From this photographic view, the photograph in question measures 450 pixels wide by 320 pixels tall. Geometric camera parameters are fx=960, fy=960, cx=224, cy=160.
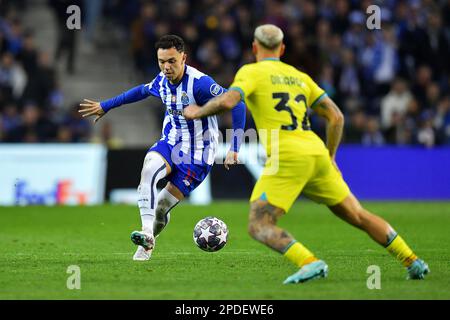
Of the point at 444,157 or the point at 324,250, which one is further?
the point at 444,157

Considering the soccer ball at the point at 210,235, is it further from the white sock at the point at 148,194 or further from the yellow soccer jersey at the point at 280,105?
the yellow soccer jersey at the point at 280,105

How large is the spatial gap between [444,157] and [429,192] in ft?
2.71

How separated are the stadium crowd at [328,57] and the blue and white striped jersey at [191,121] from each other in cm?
1004

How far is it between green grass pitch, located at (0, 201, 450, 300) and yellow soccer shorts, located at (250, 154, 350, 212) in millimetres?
733

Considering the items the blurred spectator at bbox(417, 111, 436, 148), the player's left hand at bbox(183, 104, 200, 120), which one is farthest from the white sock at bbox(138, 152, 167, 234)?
the blurred spectator at bbox(417, 111, 436, 148)

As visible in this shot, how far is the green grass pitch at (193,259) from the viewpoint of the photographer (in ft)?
25.4

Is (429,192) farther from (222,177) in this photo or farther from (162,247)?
(162,247)

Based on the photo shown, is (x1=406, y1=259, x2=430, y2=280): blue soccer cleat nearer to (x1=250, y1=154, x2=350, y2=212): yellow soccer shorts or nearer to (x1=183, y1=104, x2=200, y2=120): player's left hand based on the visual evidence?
(x1=250, y1=154, x2=350, y2=212): yellow soccer shorts

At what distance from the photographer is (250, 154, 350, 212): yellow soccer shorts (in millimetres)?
8023

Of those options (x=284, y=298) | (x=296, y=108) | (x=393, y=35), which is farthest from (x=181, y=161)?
(x=393, y=35)

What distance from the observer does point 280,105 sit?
8.09 meters

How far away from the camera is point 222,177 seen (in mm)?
19797

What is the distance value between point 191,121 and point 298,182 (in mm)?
2727

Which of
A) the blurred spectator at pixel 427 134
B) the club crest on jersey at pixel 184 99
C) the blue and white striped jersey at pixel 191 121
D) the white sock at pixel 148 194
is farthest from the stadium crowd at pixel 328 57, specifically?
the white sock at pixel 148 194
